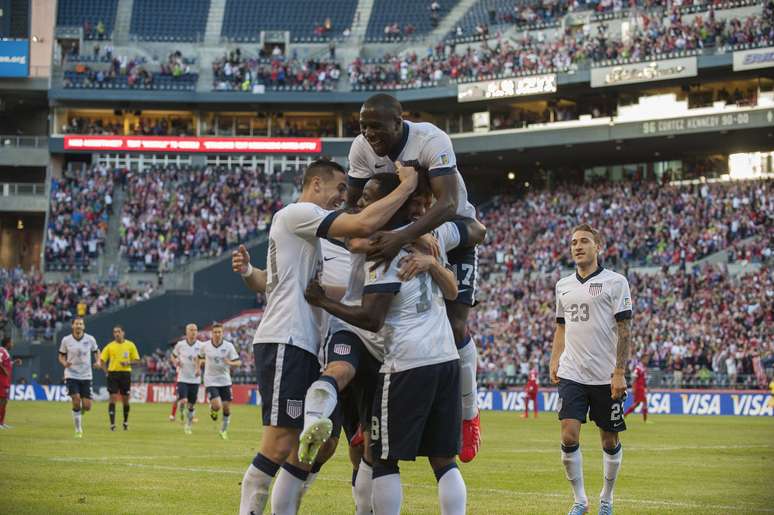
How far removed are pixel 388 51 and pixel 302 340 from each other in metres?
62.7

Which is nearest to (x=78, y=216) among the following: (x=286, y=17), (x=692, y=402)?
(x=286, y=17)

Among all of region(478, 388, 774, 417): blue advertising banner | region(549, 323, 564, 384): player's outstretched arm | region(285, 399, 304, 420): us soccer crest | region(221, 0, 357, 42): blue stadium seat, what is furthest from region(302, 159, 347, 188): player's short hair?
region(221, 0, 357, 42): blue stadium seat

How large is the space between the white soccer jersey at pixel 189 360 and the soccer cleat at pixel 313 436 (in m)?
20.6

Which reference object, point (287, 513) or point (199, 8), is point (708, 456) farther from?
point (199, 8)

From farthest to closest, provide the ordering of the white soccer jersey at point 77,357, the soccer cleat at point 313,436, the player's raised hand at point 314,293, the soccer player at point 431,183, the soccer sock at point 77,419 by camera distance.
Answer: the white soccer jersey at point 77,357
the soccer sock at point 77,419
the player's raised hand at point 314,293
the soccer player at point 431,183
the soccer cleat at point 313,436

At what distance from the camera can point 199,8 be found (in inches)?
2864

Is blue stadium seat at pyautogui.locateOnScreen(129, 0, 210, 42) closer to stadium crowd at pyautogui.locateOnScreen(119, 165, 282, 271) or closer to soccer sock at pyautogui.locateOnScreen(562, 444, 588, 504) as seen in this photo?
stadium crowd at pyautogui.locateOnScreen(119, 165, 282, 271)

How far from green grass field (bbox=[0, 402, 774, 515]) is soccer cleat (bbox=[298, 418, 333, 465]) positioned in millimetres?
4357

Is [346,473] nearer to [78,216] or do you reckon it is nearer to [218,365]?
[218,365]

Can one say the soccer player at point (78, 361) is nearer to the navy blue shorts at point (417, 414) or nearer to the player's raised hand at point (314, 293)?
the player's raised hand at point (314, 293)

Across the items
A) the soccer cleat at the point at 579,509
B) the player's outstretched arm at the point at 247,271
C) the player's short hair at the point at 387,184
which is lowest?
the soccer cleat at the point at 579,509

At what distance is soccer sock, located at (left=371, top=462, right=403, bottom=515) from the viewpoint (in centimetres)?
765

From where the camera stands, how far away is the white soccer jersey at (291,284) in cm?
841

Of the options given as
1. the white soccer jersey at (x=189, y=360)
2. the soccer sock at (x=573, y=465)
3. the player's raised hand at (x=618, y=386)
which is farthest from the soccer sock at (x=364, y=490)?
the white soccer jersey at (x=189, y=360)
